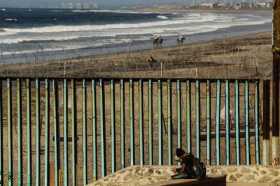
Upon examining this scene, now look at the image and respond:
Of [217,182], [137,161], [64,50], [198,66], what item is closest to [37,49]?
[64,50]

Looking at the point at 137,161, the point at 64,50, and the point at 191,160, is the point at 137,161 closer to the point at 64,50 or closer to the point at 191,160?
the point at 191,160

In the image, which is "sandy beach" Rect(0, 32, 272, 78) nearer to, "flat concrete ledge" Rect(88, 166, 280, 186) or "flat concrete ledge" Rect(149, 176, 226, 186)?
"flat concrete ledge" Rect(88, 166, 280, 186)

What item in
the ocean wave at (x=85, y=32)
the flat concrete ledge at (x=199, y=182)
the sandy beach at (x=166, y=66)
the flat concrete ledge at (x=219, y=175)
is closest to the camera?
the flat concrete ledge at (x=199, y=182)

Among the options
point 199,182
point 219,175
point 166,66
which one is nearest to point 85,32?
point 166,66

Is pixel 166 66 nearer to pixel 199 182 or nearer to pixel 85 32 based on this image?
pixel 199 182

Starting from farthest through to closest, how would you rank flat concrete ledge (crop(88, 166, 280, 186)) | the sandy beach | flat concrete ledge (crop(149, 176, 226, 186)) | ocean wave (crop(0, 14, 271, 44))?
ocean wave (crop(0, 14, 271, 44)), the sandy beach, flat concrete ledge (crop(88, 166, 280, 186)), flat concrete ledge (crop(149, 176, 226, 186))

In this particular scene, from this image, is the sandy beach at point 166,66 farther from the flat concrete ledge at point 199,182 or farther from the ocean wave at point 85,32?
the ocean wave at point 85,32

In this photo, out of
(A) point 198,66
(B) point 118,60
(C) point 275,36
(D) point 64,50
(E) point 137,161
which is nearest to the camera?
(C) point 275,36

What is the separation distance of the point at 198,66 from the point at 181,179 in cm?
2216

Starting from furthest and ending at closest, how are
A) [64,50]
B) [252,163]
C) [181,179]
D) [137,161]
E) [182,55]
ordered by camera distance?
[64,50]
[182,55]
[137,161]
[252,163]
[181,179]

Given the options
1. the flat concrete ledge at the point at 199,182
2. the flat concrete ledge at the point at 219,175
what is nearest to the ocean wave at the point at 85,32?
the flat concrete ledge at the point at 219,175

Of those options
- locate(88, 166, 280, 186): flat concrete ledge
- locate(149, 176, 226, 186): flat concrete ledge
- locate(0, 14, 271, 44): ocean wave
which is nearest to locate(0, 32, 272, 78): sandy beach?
locate(88, 166, 280, 186): flat concrete ledge

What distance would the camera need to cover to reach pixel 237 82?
1180 cm

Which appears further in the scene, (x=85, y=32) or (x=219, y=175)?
(x=85, y=32)
